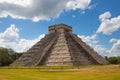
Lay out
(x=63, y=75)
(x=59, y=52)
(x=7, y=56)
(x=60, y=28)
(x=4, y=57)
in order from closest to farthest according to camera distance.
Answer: (x=63, y=75) < (x=59, y=52) < (x=60, y=28) < (x=4, y=57) < (x=7, y=56)

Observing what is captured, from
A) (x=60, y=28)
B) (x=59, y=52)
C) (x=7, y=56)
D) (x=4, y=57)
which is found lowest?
(x=59, y=52)

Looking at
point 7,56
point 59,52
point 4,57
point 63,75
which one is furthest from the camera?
point 7,56

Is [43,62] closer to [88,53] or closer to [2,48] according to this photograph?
[88,53]

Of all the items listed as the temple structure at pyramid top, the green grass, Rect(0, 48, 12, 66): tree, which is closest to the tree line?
Rect(0, 48, 12, 66): tree

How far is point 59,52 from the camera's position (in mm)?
83750

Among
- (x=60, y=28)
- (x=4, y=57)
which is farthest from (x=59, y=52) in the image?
(x=4, y=57)

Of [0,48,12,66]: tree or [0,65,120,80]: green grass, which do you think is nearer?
[0,65,120,80]: green grass

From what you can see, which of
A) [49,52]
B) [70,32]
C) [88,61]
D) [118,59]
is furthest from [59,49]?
[118,59]

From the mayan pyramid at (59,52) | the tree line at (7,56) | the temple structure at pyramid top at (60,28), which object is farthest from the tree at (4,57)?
the temple structure at pyramid top at (60,28)

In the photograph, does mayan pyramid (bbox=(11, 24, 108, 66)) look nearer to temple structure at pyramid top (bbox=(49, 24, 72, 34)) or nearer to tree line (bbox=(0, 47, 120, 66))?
temple structure at pyramid top (bbox=(49, 24, 72, 34))

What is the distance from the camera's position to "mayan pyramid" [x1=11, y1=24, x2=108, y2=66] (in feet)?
262

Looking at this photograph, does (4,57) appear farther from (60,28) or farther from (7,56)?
(60,28)

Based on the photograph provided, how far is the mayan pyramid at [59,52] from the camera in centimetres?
7985

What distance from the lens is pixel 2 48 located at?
109 meters
